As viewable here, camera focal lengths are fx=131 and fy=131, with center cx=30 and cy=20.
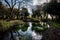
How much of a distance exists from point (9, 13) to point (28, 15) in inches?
127

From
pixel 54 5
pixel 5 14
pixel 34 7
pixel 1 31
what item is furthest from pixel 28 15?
pixel 1 31

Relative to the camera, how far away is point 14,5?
664 inches

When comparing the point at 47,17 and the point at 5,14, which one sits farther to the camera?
the point at 47,17

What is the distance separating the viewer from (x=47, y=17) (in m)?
17.9

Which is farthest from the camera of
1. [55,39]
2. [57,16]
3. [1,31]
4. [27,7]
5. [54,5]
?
[27,7]

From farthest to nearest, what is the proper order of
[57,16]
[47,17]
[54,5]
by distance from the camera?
[47,17] → [57,16] → [54,5]

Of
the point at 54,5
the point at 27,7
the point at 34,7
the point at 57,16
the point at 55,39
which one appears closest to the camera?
the point at 55,39

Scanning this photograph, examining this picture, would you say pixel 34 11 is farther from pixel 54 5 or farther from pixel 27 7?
pixel 54 5

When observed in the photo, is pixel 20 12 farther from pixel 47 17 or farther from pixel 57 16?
pixel 57 16

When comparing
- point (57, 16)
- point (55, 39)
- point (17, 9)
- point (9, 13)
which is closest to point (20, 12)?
point (17, 9)

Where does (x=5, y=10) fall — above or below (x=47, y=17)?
above

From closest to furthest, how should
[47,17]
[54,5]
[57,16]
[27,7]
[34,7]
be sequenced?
1. [54,5]
2. [57,16]
3. [47,17]
4. [27,7]
5. [34,7]

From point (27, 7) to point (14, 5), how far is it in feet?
9.79

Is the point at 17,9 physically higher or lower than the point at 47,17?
higher
